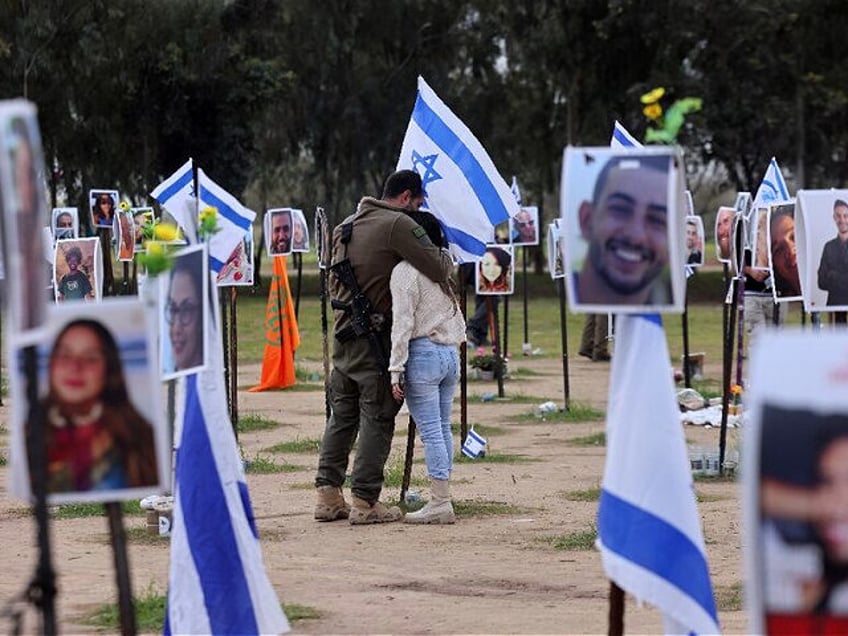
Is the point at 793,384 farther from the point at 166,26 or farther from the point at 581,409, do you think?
the point at 166,26

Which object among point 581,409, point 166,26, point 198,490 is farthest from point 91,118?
point 198,490

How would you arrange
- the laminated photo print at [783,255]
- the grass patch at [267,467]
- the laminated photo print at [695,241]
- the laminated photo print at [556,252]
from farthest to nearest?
the laminated photo print at [556,252]
the laminated photo print at [695,241]
the grass patch at [267,467]
the laminated photo print at [783,255]

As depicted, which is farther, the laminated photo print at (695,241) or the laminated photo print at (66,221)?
the laminated photo print at (66,221)

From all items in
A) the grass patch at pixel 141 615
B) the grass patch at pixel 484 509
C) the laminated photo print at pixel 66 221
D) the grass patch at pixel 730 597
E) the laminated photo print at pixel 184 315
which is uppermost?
the laminated photo print at pixel 66 221

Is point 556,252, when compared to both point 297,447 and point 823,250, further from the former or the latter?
point 823,250

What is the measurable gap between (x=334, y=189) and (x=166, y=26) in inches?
278

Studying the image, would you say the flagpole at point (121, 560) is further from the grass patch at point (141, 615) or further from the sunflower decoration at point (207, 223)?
the grass patch at point (141, 615)

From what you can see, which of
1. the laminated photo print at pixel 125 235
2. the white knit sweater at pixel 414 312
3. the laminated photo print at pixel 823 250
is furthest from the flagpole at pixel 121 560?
the laminated photo print at pixel 125 235

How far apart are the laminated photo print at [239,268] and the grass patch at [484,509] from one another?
4.90 metres

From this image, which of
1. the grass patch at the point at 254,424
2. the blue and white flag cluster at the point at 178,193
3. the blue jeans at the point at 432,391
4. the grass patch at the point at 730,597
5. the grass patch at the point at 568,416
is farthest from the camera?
the grass patch at the point at 568,416

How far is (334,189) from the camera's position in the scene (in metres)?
49.6

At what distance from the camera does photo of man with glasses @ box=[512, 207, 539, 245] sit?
2622 centimetres

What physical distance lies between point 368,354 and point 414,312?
415 mm

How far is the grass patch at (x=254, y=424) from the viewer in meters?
17.7
